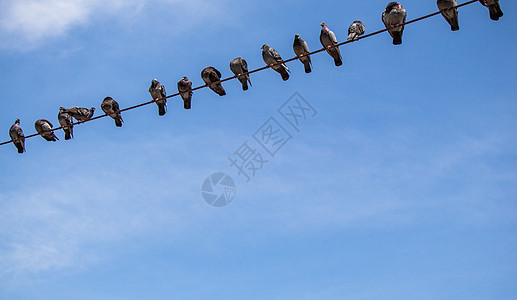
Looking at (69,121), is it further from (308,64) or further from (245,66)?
(308,64)

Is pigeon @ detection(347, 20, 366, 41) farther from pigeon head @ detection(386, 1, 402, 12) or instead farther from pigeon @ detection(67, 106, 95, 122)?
pigeon @ detection(67, 106, 95, 122)

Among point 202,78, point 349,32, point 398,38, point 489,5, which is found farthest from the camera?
point 202,78

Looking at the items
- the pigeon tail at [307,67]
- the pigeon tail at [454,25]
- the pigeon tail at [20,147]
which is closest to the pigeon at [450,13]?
the pigeon tail at [454,25]

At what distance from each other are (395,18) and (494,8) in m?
2.27

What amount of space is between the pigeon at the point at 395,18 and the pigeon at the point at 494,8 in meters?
1.85

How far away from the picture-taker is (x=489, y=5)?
414 inches

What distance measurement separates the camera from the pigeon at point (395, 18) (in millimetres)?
12047

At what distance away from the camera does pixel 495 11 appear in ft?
34.8

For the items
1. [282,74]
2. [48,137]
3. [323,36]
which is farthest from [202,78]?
[48,137]

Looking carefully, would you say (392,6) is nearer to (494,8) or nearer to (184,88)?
(494,8)

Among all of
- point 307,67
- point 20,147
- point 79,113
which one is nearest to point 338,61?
point 307,67

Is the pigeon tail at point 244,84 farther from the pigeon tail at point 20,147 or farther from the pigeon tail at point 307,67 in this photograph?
the pigeon tail at point 20,147

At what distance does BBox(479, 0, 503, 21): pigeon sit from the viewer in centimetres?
1045

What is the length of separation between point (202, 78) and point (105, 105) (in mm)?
2495
